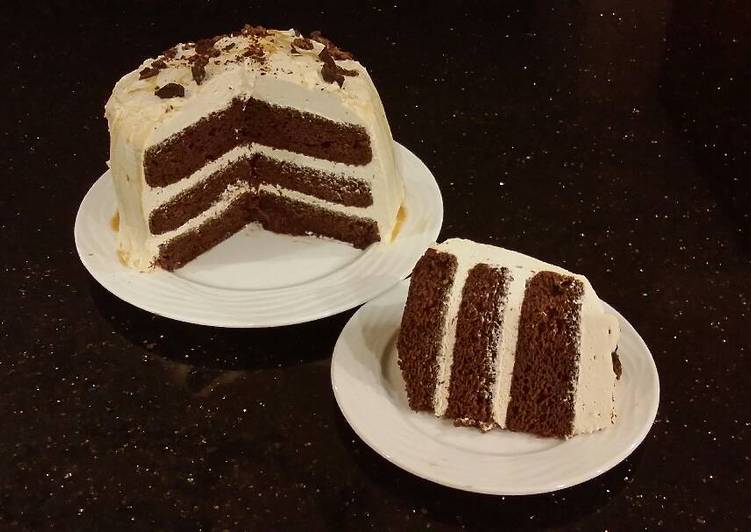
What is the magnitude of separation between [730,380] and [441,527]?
2.20ft

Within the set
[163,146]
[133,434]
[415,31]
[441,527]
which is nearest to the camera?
[441,527]

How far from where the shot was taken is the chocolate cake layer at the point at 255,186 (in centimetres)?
211

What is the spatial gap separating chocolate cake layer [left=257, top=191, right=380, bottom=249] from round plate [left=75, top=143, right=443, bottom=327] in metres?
0.03

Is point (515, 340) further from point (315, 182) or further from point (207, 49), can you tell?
point (207, 49)

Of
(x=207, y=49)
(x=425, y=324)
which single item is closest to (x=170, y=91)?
(x=207, y=49)

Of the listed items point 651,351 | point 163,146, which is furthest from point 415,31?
point 651,351

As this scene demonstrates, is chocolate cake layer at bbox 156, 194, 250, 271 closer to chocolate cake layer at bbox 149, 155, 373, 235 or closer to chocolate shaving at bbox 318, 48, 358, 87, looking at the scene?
chocolate cake layer at bbox 149, 155, 373, 235

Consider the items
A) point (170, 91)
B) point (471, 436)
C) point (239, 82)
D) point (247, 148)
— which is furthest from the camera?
point (247, 148)

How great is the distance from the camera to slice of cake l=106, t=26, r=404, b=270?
2012mm

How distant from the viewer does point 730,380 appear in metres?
1.74

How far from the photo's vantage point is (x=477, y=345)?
1.59m

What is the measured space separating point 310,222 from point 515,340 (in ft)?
2.59

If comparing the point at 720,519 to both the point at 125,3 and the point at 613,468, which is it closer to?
the point at 613,468

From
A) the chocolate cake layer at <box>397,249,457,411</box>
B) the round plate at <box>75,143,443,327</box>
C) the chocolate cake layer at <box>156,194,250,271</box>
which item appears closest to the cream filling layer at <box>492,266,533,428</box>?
the chocolate cake layer at <box>397,249,457,411</box>
